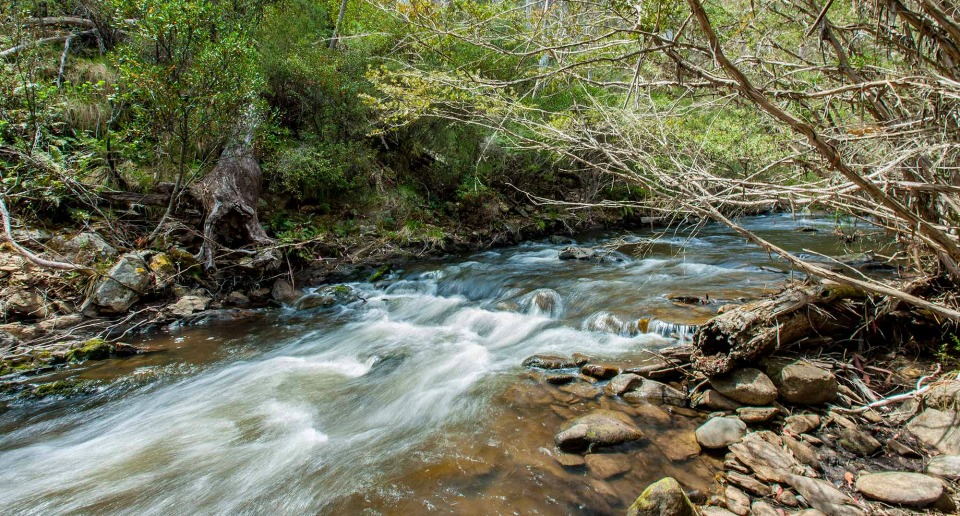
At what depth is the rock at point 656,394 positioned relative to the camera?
4191mm

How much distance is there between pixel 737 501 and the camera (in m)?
2.92

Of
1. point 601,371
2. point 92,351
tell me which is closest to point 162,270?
point 92,351

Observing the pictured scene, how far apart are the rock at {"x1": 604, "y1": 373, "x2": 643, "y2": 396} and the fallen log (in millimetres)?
601

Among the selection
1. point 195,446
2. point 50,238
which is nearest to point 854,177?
point 195,446

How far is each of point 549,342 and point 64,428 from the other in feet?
18.5

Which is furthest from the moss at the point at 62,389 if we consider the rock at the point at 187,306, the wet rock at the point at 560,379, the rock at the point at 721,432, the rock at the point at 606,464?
the rock at the point at 721,432

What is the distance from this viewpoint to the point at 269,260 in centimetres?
862

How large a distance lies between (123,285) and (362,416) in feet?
17.0

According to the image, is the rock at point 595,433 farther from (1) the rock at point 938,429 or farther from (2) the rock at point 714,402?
(1) the rock at point 938,429

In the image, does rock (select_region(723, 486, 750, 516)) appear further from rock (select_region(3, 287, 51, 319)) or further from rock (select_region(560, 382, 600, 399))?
rock (select_region(3, 287, 51, 319))

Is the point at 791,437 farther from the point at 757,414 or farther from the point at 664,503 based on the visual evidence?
the point at 664,503

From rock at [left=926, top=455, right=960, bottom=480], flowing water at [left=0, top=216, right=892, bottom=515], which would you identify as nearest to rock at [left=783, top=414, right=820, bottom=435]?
rock at [left=926, top=455, right=960, bottom=480]

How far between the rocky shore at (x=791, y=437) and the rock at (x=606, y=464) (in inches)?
0.4

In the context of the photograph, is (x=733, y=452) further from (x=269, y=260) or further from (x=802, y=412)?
(x=269, y=260)
